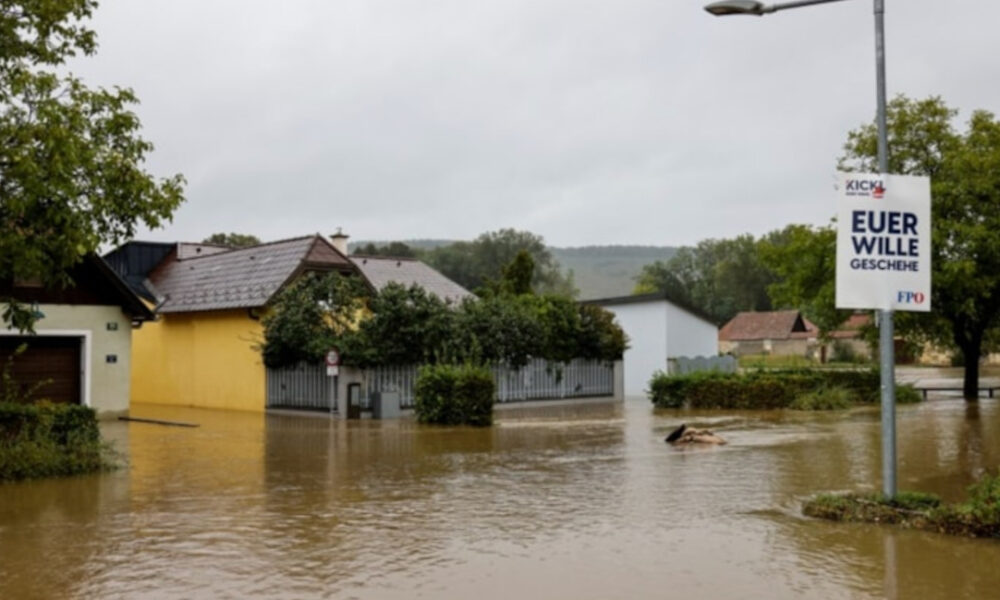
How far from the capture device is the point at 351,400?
88.3 ft

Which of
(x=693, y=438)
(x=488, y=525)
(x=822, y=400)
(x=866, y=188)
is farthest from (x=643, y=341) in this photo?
(x=488, y=525)

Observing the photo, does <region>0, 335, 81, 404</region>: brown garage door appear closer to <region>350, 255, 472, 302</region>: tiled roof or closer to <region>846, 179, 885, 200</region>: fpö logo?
<region>350, 255, 472, 302</region>: tiled roof

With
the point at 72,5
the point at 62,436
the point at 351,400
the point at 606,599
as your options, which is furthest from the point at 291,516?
the point at 351,400

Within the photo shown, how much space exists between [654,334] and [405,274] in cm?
1118

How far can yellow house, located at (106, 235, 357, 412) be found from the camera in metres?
30.3

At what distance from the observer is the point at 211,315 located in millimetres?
32125

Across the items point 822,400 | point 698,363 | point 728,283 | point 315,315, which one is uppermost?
point 728,283

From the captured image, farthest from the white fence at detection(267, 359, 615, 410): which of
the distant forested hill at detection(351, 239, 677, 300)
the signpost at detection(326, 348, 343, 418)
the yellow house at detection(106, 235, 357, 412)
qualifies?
the distant forested hill at detection(351, 239, 677, 300)

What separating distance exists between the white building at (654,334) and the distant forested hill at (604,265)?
123672mm

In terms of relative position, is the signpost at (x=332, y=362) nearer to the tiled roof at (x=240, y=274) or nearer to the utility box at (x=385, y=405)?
the utility box at (x=385, y=405)

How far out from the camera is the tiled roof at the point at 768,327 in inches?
3524

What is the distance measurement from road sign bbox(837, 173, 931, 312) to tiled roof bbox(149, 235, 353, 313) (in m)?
21.6

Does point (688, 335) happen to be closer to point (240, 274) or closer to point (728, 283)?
point (240, 274)

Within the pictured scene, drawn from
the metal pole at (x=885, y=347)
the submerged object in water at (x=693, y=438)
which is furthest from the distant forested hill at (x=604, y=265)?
the metal pole at (x=885, y=347)
